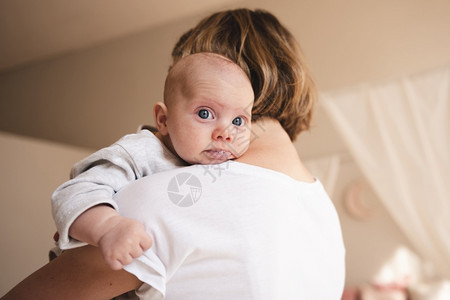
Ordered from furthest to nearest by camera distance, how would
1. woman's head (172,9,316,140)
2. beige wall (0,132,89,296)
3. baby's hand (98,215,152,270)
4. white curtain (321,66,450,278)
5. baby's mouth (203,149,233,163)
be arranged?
white curtain (321,66,450,278)
beige wall (0,132,89,296)
woman's head (172,9,316,140)
baby's mouth (203,149,233,163)
baby's hand (98,215,152,270)

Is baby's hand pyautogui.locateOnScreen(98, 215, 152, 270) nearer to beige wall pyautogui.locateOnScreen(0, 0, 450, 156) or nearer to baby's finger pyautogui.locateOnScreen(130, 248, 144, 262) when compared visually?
baby's finger pyautogui.locateOnScreen(130, 248, 144, 262)

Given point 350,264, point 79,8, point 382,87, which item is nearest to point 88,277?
point 382,87

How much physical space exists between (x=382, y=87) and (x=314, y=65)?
4.19 feet

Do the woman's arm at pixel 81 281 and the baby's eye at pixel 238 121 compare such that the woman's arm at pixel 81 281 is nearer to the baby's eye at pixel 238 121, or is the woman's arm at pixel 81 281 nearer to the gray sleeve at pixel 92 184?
the gray sleeve at pixel 92 184

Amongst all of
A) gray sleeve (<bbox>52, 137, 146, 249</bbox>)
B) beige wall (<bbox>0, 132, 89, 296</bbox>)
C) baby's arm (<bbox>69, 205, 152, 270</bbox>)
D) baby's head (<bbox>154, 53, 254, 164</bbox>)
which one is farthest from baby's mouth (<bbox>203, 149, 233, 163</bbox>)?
beige wall (<bbox>0, 132, 89, 296</bbox>)

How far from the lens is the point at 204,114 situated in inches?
31.6

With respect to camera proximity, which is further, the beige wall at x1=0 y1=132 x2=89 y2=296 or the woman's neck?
the beige wall at x1=0 y1=132 x2=89 y2=296

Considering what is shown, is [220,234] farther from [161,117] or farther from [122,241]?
[161,117]

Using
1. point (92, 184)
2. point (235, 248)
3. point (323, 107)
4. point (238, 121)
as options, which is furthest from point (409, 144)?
point (92, 184)

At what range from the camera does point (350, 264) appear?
3.17 meters

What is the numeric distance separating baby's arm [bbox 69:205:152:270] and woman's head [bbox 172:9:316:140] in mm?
434

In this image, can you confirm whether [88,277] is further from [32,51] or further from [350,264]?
[32,51]

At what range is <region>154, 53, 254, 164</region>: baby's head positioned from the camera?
79 cm

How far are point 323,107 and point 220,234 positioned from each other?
269cm
